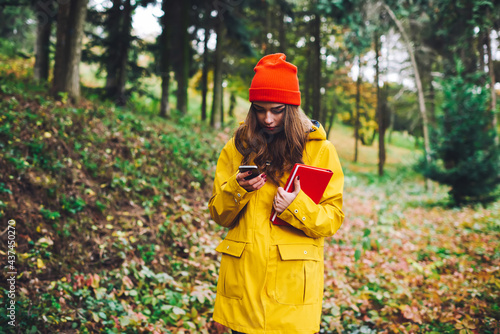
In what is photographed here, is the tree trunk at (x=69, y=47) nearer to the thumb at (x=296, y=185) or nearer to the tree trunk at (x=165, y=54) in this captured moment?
the tree trunk at (x=165, y=54)

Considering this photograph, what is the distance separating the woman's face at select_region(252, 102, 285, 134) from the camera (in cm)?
222

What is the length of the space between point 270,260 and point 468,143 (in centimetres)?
1145

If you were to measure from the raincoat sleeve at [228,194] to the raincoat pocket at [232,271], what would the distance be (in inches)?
6.2

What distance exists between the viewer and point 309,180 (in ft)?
6.93

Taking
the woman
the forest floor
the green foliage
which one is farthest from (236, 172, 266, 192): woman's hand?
the green foliage

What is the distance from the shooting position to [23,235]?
4.15 metres

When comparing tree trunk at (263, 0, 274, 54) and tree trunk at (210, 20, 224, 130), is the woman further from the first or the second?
tree trunk at (263, 0, 274, 54)

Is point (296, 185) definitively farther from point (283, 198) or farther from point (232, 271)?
point (232, 271)

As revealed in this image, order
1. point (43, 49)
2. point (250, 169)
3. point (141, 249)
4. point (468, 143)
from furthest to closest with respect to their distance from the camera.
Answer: point (43, 49), point (468, 143), point (141, 249), point (250, 169)

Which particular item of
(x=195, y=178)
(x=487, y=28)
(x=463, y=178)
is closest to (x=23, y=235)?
(x=195, y=178)

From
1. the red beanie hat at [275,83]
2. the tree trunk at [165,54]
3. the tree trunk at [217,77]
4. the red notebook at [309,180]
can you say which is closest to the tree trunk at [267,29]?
the tree trunk at [217,77]

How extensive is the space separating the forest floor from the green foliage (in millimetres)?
2593

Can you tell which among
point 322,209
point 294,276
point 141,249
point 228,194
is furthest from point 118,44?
point 294,276

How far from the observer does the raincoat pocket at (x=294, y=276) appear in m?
2.04
